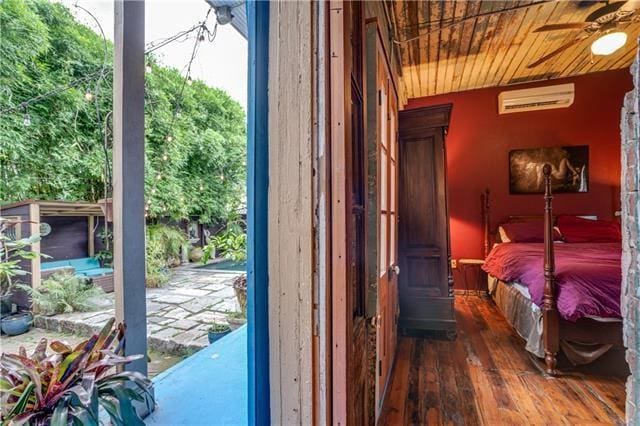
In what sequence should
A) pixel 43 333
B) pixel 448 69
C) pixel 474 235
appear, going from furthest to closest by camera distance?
1. pixel 474 235
2. pixel 448 69
3. pixel 43 333

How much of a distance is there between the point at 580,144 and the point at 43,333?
5475mm

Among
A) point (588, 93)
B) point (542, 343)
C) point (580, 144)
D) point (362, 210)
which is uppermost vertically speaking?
point (588, 93)

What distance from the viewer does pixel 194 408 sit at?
3.34ft

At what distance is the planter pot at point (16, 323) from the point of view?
2.30 feet

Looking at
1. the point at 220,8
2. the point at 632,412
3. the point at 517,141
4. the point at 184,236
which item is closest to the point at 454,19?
the point at 220,8

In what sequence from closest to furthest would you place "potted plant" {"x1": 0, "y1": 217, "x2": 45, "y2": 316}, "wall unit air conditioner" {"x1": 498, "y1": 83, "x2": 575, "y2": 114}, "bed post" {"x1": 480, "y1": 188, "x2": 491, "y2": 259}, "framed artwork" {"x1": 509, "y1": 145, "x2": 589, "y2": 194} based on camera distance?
"potted plant" {"x1": 0, "y1": 217, "x2": 45, "y2": 316}
"wall unit air conditioner" {"x1": 498, "y1": 83, "x2": 575, "y2": 114}
"framed artwork" {"x1": 509, "y1": 145, "x2": 589, "y2": 194}
"bed post" {"x1": 480, "y1": 188, "x2": 491, "y2": 259}

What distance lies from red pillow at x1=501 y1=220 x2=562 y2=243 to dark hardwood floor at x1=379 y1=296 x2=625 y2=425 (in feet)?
4.80

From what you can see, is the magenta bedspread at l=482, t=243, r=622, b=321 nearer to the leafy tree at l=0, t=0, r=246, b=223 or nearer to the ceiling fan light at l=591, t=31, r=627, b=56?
the ceiling fan light at l=591, t=31, r=627, b=56

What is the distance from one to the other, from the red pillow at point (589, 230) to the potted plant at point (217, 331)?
392 centimetres

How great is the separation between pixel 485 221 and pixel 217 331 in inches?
151

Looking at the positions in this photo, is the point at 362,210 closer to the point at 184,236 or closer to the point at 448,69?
the point at 184,236

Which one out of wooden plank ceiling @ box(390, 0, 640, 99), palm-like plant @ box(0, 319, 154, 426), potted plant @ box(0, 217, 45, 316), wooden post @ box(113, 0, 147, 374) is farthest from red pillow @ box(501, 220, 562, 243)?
potted plant @ box(0, 217, 45, 316)

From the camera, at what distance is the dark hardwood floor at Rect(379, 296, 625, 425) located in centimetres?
177

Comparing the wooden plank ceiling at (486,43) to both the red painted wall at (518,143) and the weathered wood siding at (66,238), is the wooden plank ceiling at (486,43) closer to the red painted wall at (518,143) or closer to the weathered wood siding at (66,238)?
the red painted wall at (518,143)
